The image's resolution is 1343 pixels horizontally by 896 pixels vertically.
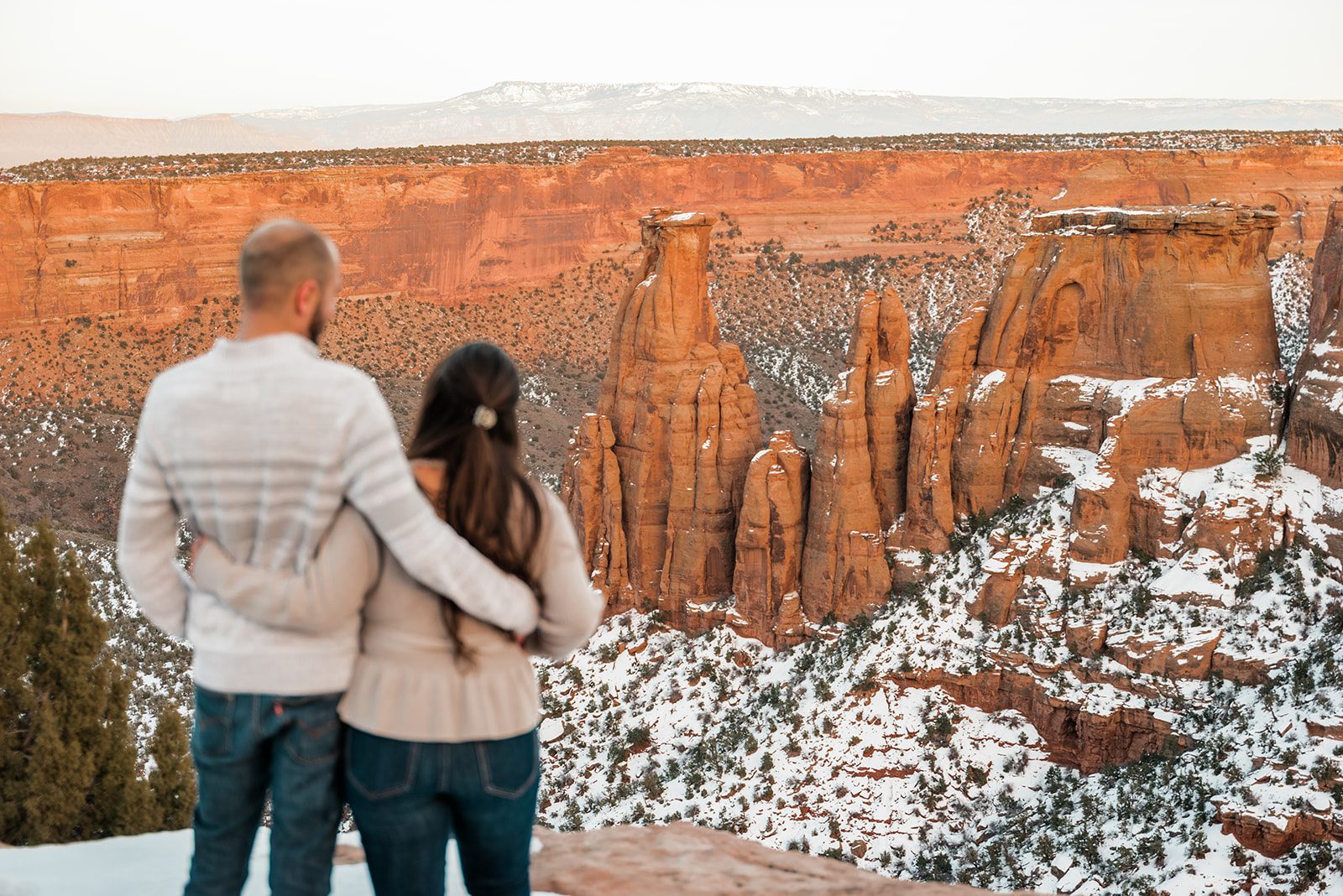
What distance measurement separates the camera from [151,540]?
15.3 feet

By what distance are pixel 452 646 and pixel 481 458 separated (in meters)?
0.77

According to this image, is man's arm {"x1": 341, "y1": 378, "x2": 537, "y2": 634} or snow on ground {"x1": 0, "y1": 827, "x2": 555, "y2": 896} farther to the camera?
snow on ground {"x1": 0, "y1": 827, "x2": 555, "y2": 896}

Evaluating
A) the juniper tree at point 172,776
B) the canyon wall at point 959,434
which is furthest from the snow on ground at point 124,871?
the canyon wall at point 959,434

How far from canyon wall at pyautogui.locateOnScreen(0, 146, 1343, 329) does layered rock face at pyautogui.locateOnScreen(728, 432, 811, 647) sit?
45.2 metres

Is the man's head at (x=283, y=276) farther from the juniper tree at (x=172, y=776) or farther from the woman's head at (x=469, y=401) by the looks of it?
the juniper tree at (x=172, y=776)

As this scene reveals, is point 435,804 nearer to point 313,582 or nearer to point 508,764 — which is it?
point 508,764

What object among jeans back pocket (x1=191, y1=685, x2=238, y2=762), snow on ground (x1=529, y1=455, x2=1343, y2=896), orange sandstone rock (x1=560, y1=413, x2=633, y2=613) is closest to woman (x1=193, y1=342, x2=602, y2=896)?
jeans back pocket (x1=191, y1=685, x2=238, y2=762)

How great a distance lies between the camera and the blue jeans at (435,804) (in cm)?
468

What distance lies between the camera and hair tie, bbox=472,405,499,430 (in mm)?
4703

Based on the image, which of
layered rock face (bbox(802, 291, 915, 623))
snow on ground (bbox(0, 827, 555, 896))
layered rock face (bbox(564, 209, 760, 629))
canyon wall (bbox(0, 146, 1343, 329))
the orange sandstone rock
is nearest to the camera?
snow on ground (bbox(0, 827, 555, 896))

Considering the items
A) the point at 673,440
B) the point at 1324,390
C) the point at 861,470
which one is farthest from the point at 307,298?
the point at 673,440

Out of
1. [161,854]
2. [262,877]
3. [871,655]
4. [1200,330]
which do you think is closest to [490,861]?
[262,877]

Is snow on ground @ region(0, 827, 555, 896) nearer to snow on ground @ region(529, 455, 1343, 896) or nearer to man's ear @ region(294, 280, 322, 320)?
man's ear @ region(294, 280, 322, 320)

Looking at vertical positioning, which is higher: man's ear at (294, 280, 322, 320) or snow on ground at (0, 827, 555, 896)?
man's ear at (294, 280, 322, 320)
